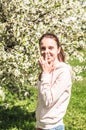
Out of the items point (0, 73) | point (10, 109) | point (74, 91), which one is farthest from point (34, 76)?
point (74, 91)

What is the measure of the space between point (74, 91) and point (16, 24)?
9.63 meters

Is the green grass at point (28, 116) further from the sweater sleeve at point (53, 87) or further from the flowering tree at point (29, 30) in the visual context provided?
the sweater sleeve at point (53, 87)

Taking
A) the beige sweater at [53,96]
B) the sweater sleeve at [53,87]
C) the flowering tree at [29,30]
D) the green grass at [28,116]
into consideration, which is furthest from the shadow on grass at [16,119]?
the sweater sleeve at [53,87]

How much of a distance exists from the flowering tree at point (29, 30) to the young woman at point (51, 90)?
16.2ft

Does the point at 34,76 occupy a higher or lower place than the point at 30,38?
lower

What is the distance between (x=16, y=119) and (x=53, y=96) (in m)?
8.08

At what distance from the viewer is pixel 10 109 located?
14.0 meters

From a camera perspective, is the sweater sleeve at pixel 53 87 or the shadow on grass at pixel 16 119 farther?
the shadow on grass at pixel 16 119

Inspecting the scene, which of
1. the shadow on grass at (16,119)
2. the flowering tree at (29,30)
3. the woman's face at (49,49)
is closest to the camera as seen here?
the woman's face at (49,49)

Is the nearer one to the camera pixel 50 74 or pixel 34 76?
pixel 50 74

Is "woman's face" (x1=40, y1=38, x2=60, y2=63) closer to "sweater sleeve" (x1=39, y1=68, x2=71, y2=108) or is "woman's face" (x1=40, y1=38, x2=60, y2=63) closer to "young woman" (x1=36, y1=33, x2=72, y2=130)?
"young woman" (x1=36, y1=33, x2=72, y2=130)

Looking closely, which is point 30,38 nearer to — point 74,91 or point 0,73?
point 0,73

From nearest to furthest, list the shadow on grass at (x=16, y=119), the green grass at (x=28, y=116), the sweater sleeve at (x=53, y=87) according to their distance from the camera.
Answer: the sweater sleeve at (x=53, y=87)
the shadow on grass at (x=16, y=119)
the green grass at (x=28, y=116)

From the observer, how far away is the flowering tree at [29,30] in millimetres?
10008
